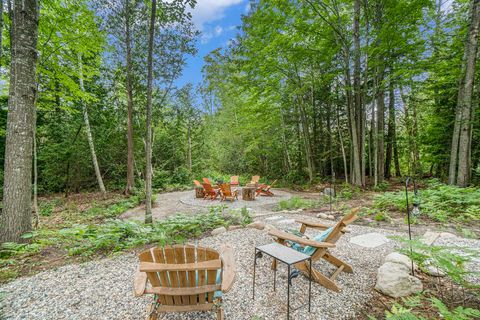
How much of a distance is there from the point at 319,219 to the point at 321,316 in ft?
11.4

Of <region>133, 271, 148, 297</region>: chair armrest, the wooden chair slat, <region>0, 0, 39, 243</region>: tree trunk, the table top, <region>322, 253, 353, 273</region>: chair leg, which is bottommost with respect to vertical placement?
<region>322, 253, 353, 273</region>: chair leg

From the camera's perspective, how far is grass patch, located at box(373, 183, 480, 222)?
4574 millimetres

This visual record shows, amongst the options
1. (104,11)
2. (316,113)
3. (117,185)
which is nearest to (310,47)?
(316,113)

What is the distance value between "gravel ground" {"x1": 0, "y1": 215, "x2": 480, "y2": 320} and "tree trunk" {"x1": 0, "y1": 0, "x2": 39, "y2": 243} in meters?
1.46

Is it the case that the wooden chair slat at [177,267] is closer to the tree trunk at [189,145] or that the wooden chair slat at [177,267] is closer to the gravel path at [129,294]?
the gravel path at [129,294]

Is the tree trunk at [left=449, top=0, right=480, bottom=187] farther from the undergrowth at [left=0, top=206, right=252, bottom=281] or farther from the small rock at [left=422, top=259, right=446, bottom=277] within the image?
the undergrowth at [left=0, top=206, right=252, bottom=281]

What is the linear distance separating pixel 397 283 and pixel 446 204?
454 cm

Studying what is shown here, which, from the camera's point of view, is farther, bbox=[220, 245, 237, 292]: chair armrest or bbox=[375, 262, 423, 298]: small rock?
bbox=[375, 262, 423, 298]: small rock

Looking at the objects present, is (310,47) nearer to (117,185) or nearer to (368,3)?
(368,3)

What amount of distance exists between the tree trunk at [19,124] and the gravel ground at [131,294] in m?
1.46

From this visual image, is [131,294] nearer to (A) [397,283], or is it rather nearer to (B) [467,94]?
(A) [397,283]

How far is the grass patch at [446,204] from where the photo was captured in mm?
4574

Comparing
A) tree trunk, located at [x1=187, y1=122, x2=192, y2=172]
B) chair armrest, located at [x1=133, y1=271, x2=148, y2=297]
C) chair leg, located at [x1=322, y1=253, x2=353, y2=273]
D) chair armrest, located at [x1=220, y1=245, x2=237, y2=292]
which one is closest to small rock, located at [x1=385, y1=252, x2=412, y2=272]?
chair leg, located at [x1=322, y1=253, x2=353, y2=273]

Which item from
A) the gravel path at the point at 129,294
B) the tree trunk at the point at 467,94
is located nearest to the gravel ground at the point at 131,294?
the gravel path at the point at 129,294
